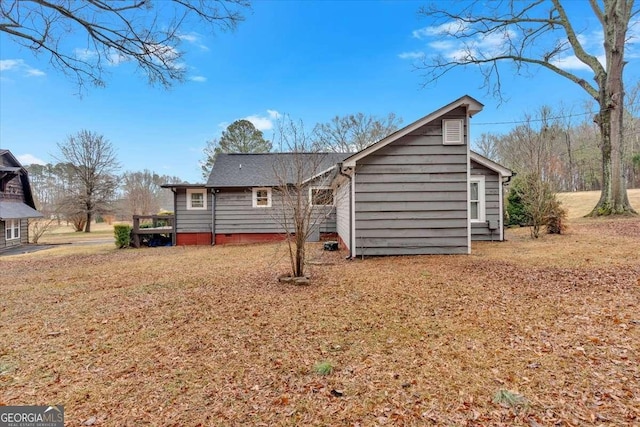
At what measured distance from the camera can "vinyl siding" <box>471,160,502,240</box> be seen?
1012cm

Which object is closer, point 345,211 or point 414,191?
point 414,191

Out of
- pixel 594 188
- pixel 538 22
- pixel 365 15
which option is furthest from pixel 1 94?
pixel 594 188

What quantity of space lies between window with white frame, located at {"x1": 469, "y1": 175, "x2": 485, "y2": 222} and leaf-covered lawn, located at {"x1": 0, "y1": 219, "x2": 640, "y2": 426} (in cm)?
409

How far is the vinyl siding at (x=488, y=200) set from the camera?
1012 centimetres

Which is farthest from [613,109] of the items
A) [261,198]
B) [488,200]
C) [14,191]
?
[14,191]

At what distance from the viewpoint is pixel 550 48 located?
13.5 meters

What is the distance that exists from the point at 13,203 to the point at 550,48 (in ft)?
97.0

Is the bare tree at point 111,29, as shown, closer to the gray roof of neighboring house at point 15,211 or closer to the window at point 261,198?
the window at point 261,198

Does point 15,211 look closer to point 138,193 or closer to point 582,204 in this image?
point 138,193

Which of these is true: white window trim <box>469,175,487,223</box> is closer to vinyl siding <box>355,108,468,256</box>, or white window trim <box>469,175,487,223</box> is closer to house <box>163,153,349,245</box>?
vinyl siding <box>355,108,468,256</box>

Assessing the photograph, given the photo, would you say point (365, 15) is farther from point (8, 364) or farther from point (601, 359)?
point (8, 364)

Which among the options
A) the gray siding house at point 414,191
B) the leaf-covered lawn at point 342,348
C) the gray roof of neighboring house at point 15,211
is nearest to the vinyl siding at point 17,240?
the gray roof of neighboring house at point 15,211

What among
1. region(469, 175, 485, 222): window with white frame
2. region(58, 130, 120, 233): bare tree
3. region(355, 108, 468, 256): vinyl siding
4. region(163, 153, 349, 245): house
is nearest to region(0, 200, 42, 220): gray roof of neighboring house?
region(58, 130, 120, 233): bare tree

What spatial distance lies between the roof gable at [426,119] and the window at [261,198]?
6.61 m
